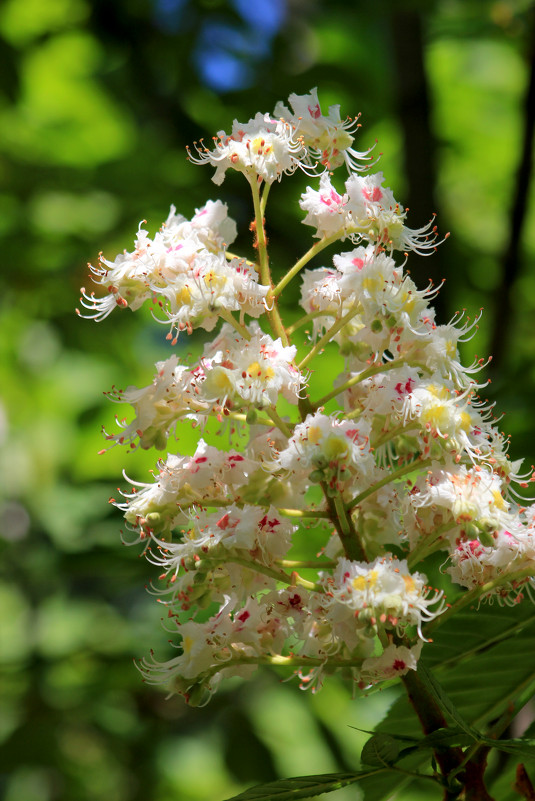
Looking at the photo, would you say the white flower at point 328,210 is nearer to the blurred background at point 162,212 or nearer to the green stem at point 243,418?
the green stem at point 243,418

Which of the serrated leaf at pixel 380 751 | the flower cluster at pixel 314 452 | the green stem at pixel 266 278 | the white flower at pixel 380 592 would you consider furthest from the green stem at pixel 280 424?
the serrated leaf at pixel 380 751

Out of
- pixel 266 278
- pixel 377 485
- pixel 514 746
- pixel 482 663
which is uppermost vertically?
pixel 266 278

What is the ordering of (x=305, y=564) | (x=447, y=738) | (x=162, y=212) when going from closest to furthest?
(x=447, y=738) → (x=305, y=564) → (x=162, y=212)

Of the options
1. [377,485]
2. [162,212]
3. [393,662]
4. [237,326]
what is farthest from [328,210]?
[162,212]

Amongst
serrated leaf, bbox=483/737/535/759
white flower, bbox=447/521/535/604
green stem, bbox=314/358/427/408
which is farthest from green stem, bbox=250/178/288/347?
serrated leaf, bbox=483/737/535/759

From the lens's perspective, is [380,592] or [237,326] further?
[237,326]

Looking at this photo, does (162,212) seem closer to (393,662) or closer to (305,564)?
(305,564)

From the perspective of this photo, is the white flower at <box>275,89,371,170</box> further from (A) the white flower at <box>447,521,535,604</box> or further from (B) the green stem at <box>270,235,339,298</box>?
(A) the white flower at <box>447,521,535,604</box>
